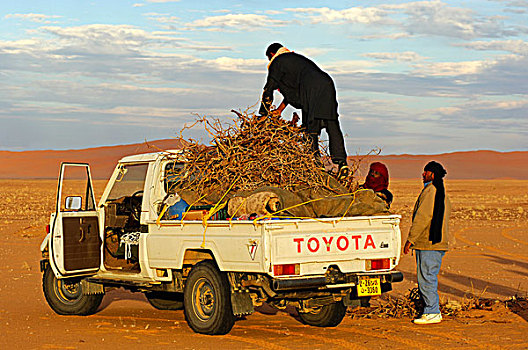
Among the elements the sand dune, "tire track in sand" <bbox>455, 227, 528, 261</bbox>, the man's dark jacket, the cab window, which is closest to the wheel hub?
the cab window

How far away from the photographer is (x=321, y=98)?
37.8 feet

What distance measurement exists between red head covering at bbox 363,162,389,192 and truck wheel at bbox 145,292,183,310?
10.9 feet

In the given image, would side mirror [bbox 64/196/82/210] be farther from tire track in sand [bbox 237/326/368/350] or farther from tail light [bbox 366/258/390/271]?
tail light [bbox 366/258/390/271]

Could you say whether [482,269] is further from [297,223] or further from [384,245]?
[297,223]

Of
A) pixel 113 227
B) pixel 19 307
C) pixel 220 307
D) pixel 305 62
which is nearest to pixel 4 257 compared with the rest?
pixel 19 307

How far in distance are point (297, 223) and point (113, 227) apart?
3450 millimetres

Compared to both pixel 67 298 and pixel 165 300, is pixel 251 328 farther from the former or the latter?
pixel 67 298

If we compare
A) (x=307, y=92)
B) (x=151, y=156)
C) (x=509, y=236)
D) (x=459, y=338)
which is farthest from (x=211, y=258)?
(x=509, y=236)

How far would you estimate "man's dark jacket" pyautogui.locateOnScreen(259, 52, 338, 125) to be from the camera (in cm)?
1150

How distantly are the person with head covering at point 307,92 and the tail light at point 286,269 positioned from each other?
2.95 m

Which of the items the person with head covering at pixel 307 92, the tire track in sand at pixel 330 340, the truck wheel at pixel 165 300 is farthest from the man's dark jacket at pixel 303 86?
the tire track in sand at pixel 330 340

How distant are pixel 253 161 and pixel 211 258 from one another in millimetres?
1327

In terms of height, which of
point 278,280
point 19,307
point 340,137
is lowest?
point 19,307

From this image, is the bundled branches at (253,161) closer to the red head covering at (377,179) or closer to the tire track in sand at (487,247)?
the red head covering at (377,179)
